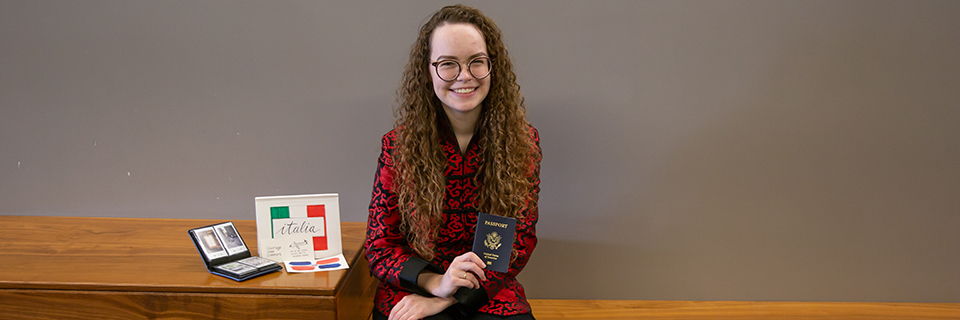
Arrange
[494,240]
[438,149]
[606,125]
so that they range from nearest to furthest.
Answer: [494,240] → [438,149] → [606,125]

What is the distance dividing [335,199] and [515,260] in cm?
50

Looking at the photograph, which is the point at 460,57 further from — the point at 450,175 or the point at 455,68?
the point at 450,175

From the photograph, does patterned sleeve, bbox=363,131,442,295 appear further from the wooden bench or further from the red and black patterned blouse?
the wooden bench

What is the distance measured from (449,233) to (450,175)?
152mm

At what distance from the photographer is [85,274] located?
137 centimetres

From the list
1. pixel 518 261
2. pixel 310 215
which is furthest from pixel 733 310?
pixel 310 215

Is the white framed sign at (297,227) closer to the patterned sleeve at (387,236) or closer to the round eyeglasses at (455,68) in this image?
the patterned sleeve at (387,236)

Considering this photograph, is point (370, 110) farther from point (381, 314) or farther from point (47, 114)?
point (47, 114)

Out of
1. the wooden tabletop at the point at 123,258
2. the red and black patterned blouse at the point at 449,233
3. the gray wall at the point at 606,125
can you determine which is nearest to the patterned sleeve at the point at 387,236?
the red and black patterned blouse at the point at 449,233

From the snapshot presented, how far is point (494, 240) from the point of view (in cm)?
127

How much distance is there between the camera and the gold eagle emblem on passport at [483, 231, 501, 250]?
49.7 inches

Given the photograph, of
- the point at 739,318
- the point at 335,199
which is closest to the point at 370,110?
the point at 335,199

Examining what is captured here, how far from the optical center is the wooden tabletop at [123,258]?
131 cm

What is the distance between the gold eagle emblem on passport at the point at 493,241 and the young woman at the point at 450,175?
0.30 ft
